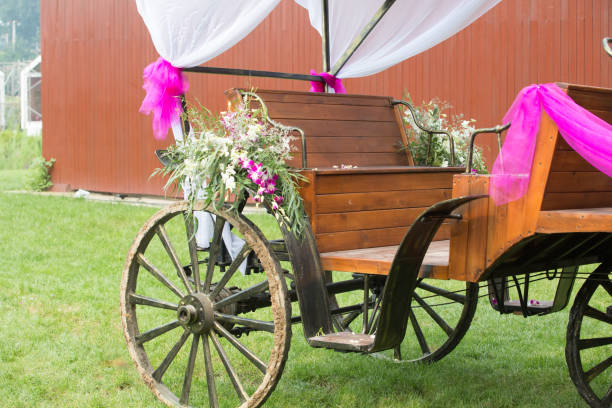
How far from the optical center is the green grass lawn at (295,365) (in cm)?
423

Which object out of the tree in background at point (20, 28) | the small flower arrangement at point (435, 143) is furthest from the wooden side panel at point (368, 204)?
the tree in background at point (20, 28)

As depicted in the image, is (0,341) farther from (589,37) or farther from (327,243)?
(589,37)

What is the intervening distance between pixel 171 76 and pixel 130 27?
970 cm

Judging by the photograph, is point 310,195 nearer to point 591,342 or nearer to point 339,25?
point 591,342

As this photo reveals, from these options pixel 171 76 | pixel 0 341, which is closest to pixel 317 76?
pixel 171 76

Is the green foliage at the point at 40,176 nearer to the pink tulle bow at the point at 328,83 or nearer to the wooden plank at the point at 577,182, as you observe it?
the pink tulle bow at the point at 328,83

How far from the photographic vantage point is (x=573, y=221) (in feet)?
9.02

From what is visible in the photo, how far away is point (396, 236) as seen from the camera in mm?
3924

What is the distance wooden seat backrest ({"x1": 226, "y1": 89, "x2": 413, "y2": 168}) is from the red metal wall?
554 centimetres

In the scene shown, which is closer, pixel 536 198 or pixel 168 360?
pixel 536 198

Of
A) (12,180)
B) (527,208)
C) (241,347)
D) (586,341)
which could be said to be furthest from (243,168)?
(12,180)

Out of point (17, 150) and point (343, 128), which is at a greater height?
point (17, 150)

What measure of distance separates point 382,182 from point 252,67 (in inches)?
339

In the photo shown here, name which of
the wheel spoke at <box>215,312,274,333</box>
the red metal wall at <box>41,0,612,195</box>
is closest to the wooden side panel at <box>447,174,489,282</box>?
the wheel spoke at <box>215,312,274,333</box>
